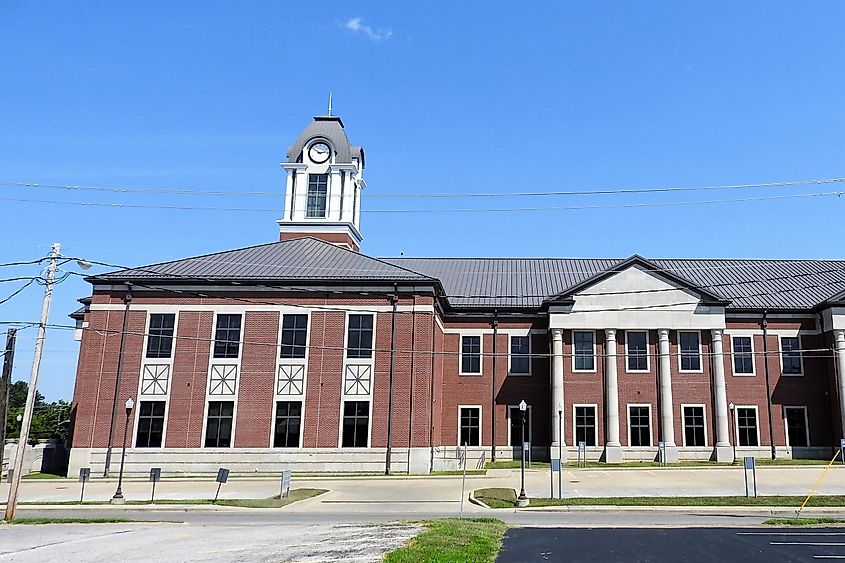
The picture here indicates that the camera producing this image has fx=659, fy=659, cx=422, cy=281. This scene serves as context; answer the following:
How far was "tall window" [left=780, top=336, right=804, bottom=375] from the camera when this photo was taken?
40.8 meters

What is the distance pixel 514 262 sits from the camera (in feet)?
166

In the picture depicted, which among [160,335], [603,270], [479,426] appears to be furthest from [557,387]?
[160,335]

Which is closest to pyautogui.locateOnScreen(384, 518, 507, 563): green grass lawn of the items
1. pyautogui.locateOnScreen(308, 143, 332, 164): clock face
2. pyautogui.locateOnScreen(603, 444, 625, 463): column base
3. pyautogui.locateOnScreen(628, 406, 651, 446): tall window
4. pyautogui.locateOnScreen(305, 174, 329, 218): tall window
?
pyautogui.locateOnScreen(603, 444, 625, 463): column base

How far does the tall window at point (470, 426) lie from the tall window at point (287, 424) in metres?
11.2

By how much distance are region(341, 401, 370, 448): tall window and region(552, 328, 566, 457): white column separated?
445 inches

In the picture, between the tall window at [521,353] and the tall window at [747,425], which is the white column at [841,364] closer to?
the tall window at [747,425]

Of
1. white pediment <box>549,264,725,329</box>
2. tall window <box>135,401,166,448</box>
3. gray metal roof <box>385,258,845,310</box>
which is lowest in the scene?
tall window <box>135,401,166,448</box>

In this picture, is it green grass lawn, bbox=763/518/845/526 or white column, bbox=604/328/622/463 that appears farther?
white column, bbox=604/328/622/463

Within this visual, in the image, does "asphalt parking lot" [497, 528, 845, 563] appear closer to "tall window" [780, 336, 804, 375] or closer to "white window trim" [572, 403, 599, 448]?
"white window trim" [572, 403, 599, 448]

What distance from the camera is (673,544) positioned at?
15391 millimetres

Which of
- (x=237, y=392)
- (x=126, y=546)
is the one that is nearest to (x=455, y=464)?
(x=237, y=392)

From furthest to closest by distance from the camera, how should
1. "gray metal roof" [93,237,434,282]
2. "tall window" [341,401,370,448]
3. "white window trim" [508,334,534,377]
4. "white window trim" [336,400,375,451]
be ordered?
"white window trim" [508,334,534,377], "gray metal roof" [93,237,434,282], "tall window" [341,401,370,448], "white window trim" [336,400,375,451]

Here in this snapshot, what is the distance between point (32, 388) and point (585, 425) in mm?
29305

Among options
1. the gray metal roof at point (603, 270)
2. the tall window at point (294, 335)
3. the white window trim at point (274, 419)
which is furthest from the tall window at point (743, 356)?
the white window trim at point (274, 419)
